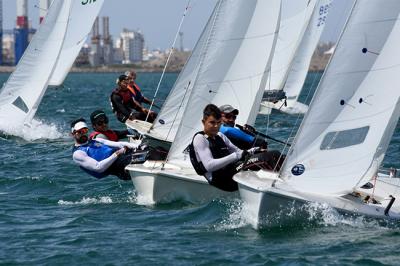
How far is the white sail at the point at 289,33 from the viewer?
22.8 m

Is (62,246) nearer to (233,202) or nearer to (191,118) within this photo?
(233,202)

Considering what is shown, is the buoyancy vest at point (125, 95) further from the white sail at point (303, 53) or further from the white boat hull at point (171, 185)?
the white sail at point (303, 53)

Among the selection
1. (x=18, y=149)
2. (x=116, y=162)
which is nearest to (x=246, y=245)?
(x=116, y=162)

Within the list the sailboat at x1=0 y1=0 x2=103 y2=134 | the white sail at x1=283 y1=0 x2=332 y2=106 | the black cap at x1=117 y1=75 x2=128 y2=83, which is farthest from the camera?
the white sail at x1=283 y1=0 x2=332 y2=106

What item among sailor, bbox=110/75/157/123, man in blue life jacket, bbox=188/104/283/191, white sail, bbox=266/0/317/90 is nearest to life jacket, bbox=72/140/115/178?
man in blue life jacket, bbox=188/104/283/191

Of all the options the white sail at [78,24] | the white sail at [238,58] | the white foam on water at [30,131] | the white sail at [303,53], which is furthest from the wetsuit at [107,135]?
the white sail at [303,53]

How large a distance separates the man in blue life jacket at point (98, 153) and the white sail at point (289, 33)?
12.9 metres

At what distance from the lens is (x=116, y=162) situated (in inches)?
397

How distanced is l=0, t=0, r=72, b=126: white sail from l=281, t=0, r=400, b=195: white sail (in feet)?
31.8

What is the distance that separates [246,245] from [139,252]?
34.0 inches

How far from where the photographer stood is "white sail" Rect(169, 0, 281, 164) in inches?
422

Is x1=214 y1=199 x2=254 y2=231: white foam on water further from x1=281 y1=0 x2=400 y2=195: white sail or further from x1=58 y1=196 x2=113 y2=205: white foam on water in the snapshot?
x1=58 y1=196 x2=113 y2=205: white foam on water

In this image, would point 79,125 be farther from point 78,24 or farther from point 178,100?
point 78,24

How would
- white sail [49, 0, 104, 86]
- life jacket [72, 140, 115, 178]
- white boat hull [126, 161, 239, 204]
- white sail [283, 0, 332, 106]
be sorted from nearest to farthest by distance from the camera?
white boat hull [126, 161, 239, 204] → life jacket [72, 140, 115, 178] → white sail [49, 0, 104, 86] → white sail [283, 0, 332, 106]
